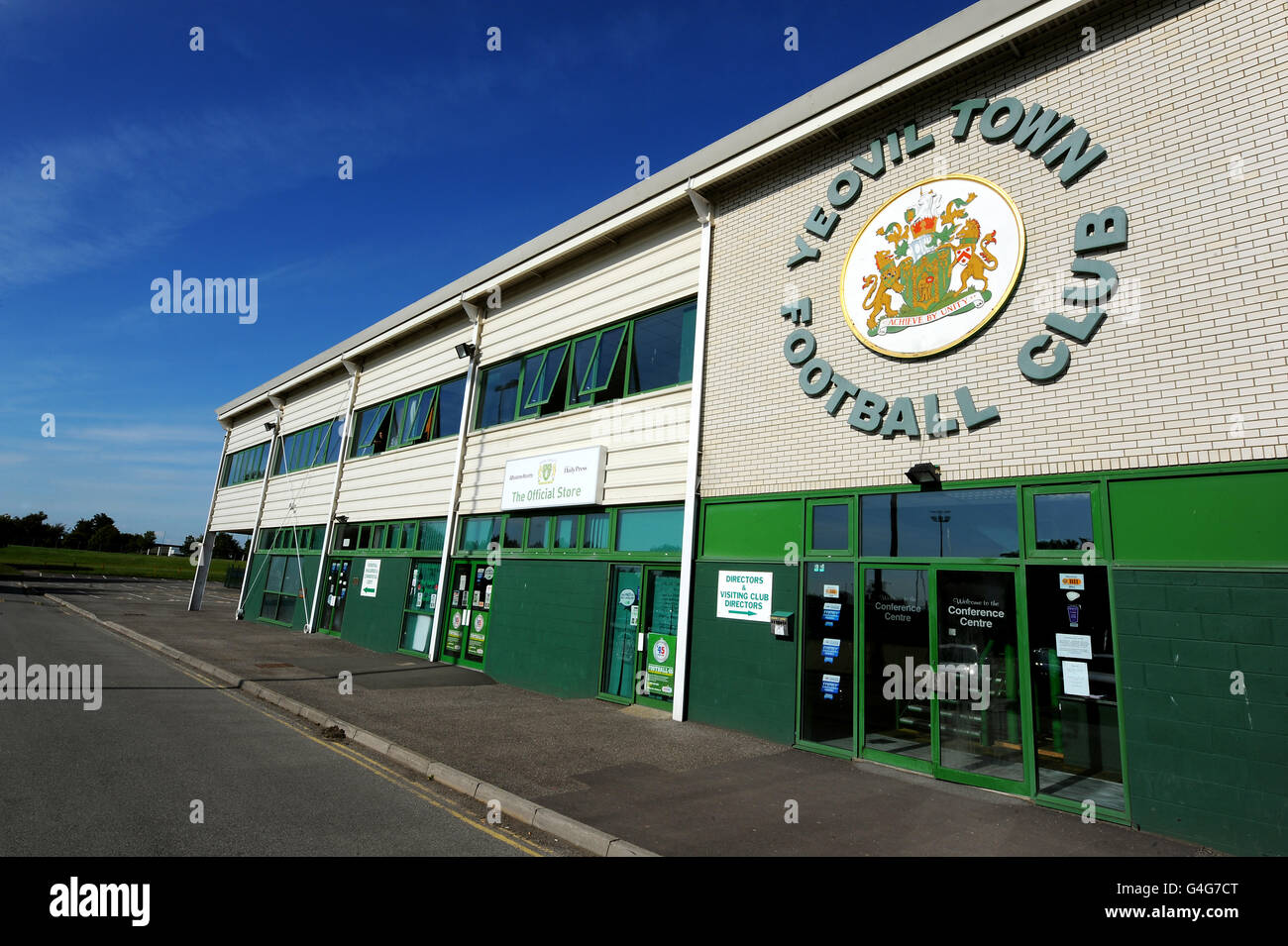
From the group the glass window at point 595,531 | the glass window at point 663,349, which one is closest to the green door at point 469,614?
the glass window at point 595,531

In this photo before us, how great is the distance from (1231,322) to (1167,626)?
2919 millimetres

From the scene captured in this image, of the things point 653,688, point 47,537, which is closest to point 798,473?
point 653,688

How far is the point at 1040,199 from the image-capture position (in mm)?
7852

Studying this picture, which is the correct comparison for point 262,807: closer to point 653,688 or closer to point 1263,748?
point 653,688

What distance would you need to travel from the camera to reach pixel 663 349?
12164mm

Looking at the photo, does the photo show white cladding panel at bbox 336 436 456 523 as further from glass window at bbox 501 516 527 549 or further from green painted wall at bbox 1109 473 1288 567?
green painted wall at bbox 1109 473 1288 567

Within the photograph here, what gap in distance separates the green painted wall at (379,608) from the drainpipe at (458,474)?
1.69 meters

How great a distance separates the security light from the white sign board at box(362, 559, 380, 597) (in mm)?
14897

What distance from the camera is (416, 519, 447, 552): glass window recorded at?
650 inches

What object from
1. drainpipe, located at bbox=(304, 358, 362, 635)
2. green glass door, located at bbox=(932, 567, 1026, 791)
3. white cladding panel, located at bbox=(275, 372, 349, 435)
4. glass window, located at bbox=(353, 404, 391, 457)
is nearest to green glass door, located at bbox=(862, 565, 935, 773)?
green glass door, located at bbox=(932, 567, 1026, 791)

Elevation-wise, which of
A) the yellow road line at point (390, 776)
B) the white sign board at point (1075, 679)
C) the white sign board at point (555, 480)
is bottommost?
the yellow road line at point (390, 776)

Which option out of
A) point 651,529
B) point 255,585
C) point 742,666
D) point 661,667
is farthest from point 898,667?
point 255,585

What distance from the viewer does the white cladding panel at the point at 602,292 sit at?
1216cm

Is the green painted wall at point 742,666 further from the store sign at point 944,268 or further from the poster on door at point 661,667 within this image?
the store sign at point 944,268
